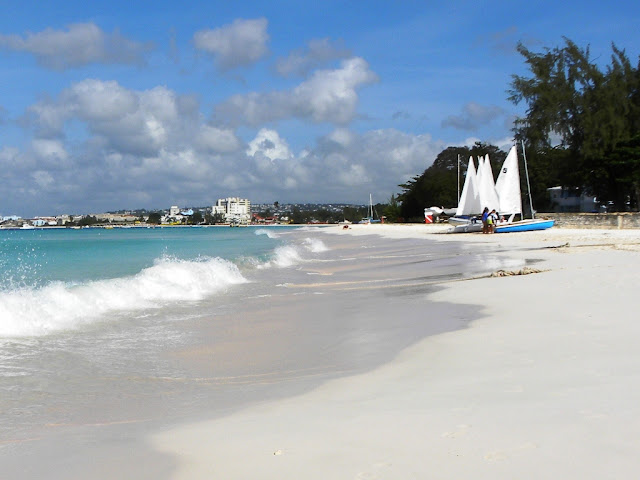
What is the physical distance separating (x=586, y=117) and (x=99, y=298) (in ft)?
164

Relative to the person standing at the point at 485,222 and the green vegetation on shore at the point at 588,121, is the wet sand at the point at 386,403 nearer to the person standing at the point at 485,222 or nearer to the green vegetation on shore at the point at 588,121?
the person standing at the point at 485,222

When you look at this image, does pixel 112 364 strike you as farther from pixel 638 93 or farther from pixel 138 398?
pixel 638 93

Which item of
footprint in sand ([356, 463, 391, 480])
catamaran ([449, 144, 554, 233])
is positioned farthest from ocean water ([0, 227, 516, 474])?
catamaran ([449, 144, 554, 233])

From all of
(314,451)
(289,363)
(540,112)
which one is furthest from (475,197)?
(314,451)

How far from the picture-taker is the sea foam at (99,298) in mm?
10664

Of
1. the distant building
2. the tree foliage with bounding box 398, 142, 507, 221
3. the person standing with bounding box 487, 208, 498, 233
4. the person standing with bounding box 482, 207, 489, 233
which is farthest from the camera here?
the tree foliage with bounding box 398, 142, 507, 221

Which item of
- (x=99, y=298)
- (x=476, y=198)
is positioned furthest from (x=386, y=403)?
(x=476, y=198)

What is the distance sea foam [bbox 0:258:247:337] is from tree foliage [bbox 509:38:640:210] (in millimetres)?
43009

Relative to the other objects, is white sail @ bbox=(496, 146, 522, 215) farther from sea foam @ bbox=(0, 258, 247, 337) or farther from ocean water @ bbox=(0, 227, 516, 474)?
ocean water @ bbox=(0, 227, 516, 474)

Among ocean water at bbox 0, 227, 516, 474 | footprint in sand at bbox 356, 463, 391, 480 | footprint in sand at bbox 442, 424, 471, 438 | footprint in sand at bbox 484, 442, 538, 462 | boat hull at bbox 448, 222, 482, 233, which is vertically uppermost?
boat hull at bbox 448, 222, 482, 233

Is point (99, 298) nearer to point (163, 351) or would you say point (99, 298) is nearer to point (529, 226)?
point (163, 351)

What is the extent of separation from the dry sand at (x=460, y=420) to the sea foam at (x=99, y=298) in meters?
6.52

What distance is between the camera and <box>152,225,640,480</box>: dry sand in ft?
11.9

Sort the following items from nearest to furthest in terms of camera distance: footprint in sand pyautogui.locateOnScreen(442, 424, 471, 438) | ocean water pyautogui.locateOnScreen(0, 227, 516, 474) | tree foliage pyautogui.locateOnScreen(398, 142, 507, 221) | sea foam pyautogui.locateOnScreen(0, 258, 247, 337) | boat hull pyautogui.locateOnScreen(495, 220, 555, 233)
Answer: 1. footprint in sand pyautogui.locateOnScreen(442, 424, 471, 438)
2. ocean water pyautogui.locateOnScreen(0, 227, 516, 474)
3. sea foam pyautogui.locateOnScreen(0, 258, 247, 337)
4. boat hull pyautogui.locateOnScreen(495, 220, 555, 233)
5. tree foliage pyautogui.locateOnScreen(398, 142, 507, 221)
